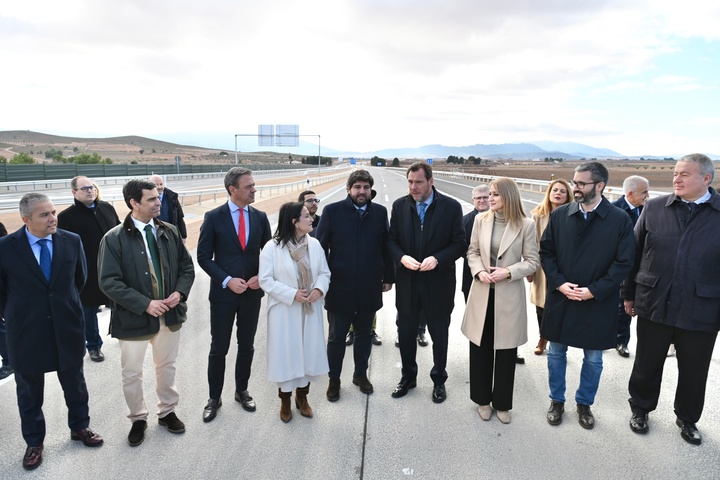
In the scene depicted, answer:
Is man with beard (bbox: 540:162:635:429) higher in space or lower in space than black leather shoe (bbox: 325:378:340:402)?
higher

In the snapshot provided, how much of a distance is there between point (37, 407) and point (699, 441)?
5217mm

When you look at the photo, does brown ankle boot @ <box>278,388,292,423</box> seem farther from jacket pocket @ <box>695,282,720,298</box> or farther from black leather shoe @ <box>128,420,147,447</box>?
jacket pocket @ <box>695,282,720,298</box>

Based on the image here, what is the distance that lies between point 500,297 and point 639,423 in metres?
1.54

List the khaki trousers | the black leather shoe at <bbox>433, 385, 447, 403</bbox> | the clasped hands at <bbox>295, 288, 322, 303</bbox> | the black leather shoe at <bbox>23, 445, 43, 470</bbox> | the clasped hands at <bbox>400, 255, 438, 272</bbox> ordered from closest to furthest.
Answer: the black leather shoe at <bbox>23, 445, 43, 470</bbox> < the khaki trousers < the clasped hands at <bbox>295, 288, 322, 303</bbox> < the clasped hands at <bbox>400, 255, 438, 272</bbox> < the black leather shoe at <bbox>433, 385, 447, 403</bbox>

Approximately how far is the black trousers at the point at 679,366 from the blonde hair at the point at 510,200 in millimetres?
1433

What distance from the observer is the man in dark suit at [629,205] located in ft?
17.3

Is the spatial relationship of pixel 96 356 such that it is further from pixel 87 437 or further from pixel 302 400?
pixel 302 400

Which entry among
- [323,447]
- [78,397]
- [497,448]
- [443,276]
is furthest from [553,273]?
[78,397]

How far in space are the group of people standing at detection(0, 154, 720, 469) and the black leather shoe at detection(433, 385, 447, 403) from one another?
1cm

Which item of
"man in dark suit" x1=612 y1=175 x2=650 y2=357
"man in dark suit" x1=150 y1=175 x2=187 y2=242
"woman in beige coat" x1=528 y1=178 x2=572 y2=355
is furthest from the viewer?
"man in dark suit" x1=150 y1=175 x2=187 y2=242

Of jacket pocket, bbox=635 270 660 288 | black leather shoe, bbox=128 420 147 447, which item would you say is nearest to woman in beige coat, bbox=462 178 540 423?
jacket pocket, bbox=635 270 660 288

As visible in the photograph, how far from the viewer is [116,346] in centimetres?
552

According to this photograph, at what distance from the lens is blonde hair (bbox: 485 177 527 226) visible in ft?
12.9

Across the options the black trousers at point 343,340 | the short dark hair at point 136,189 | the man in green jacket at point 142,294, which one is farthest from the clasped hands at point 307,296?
the short dark hair at point 136,189
